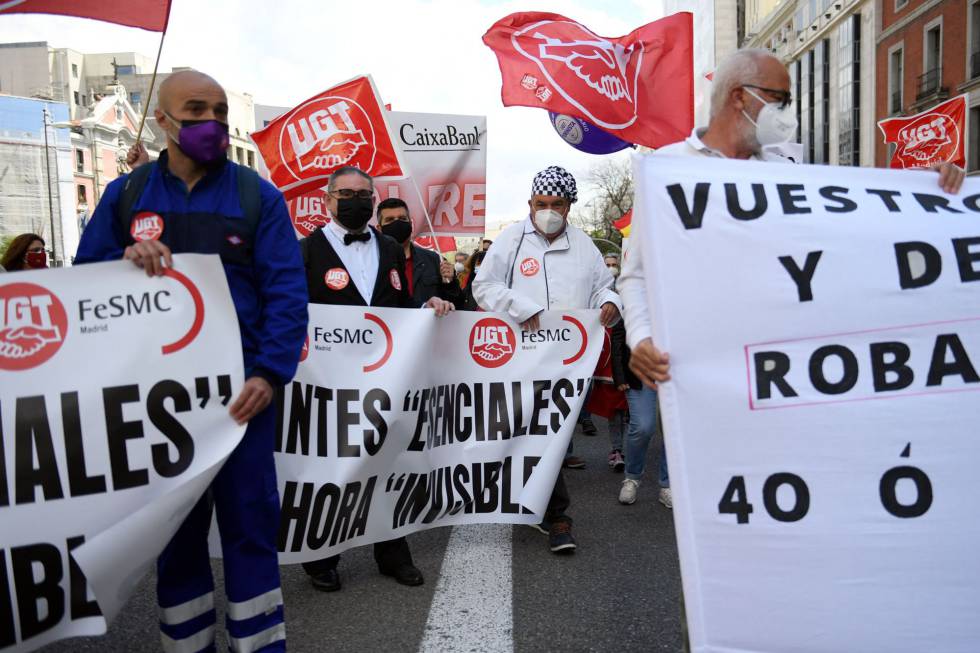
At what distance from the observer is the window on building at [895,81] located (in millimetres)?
38188

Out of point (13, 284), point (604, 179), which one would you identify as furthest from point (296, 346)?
point (604, 179)

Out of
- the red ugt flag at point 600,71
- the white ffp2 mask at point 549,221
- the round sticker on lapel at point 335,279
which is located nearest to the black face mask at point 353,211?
the round sticker on lapel at point 335,279

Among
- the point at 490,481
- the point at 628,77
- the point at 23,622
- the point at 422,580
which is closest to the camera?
the point at 23,622

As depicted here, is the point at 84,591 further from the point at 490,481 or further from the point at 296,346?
the point at 490,481

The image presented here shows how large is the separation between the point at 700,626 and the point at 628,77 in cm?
640

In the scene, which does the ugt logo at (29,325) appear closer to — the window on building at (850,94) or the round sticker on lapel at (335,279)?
the round sticker on lapel at (335,279)

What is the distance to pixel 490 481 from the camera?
4.61 m

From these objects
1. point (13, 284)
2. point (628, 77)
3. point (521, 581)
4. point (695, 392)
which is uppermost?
point (628, 77)

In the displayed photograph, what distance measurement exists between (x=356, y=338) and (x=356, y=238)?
21.6 inches

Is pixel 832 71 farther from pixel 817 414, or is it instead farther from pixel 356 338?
pixel 817 414

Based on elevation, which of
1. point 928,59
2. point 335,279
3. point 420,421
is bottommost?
point 420,421

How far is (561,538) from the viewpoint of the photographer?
4492 mm

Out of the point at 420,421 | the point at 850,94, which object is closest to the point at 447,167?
the point at 420,421

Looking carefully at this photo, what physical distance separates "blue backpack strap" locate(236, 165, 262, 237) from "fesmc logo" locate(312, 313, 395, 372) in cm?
120
